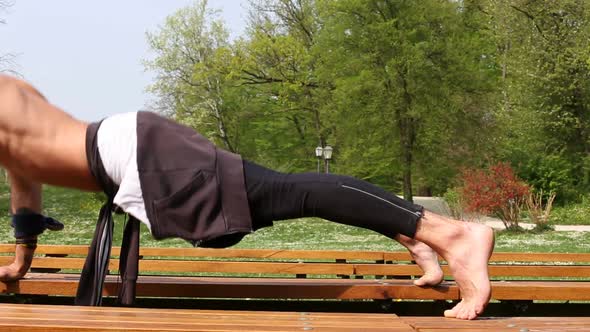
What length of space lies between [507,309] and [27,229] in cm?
212

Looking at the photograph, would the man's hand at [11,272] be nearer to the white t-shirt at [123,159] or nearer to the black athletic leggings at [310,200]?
the white t-shirt at [123,159]

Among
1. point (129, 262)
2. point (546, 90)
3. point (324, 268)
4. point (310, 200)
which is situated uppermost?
point (546, 90)

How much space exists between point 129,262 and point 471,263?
3.62ft

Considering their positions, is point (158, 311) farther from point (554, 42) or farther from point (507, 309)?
point (554, 42)

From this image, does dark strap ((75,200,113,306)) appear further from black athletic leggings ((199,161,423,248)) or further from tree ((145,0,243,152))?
tree ((145,0,243,152))

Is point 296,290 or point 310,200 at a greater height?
point 310,200

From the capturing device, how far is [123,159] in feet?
8.04

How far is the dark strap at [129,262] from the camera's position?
2514 mm

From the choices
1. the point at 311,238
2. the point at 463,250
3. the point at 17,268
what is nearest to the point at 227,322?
the point at 463,250

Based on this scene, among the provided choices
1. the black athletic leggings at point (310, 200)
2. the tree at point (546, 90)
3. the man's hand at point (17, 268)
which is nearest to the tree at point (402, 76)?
the tree at point (546, 90)

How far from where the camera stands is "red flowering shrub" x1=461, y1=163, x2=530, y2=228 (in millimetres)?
21594

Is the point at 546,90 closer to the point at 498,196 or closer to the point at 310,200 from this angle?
the point at 498,196

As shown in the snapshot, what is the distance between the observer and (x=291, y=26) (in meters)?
44.4

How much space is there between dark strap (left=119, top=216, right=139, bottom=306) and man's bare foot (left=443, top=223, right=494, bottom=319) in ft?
3.26
